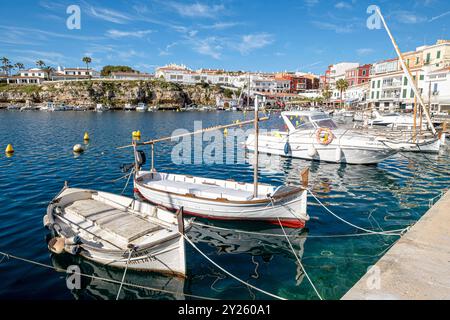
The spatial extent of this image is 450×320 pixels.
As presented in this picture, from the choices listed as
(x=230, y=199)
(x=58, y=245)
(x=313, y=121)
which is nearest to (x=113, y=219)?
(x=58, y=245)

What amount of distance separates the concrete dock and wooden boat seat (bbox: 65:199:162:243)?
260 inches

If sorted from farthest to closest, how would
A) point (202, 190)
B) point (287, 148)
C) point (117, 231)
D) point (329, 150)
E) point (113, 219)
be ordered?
1. point (287, 148)
2. point (329, 150)
3. point (202, 190)
4. point (113, 219)
5. point (117, 231)

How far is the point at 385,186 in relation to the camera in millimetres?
18328

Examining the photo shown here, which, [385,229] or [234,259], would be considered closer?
[234,259]

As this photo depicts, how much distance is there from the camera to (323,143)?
24.3m

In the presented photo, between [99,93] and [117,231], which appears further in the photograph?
[99,93]

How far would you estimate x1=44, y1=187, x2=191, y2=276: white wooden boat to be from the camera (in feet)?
28.2

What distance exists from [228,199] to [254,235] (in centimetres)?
190

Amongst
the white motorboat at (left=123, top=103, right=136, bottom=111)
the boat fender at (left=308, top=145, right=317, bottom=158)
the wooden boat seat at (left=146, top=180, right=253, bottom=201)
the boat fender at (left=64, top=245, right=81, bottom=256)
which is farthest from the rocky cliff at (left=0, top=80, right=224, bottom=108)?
the boat fender at (left=64, top=245, right=81, bottom=256)

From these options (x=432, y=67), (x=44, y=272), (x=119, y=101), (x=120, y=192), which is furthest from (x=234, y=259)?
(x=119, y=101)

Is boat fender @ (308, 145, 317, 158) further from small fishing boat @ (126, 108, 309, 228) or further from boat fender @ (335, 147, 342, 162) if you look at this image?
small fishing boat @ (126, 108, 309, 228)

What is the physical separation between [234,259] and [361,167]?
16.8 metres

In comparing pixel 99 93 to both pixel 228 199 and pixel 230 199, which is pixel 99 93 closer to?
pixel 230 199

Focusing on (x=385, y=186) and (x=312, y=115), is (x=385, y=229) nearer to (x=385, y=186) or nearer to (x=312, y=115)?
(x=385, y=186)
